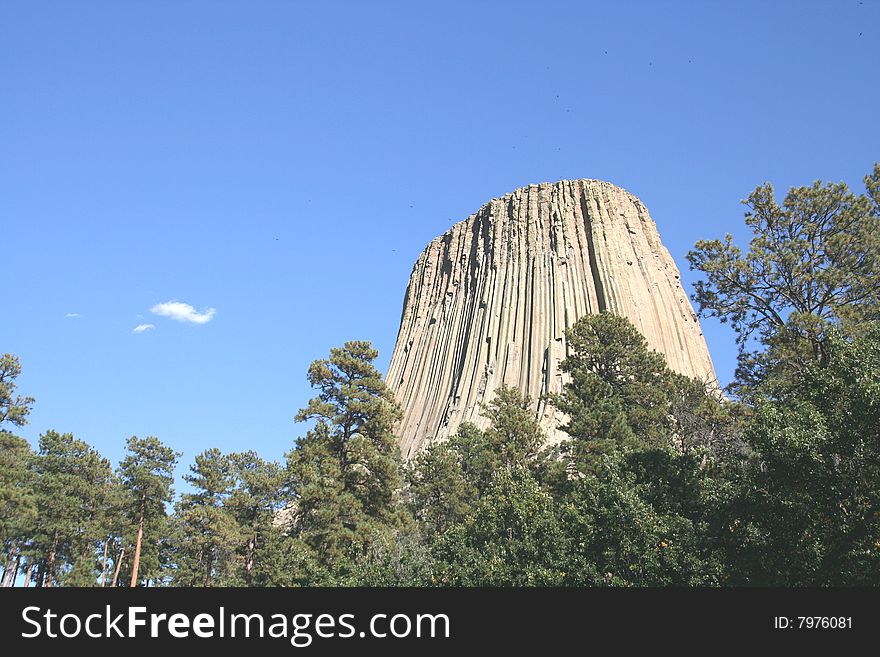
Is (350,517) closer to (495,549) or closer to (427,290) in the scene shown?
(495,549)

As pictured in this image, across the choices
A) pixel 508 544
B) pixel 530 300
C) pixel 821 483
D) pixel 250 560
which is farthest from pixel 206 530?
pixel 530 300

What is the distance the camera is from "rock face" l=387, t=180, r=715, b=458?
74.6m

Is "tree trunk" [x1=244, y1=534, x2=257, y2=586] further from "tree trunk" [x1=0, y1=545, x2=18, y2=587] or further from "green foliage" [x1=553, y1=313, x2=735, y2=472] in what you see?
"green foliage" [x1=553, y1=313, x2=735, y2=472]

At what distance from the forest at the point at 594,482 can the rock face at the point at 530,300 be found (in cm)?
2888

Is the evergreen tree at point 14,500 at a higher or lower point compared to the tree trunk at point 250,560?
higher

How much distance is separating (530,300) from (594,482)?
5486 centimetres

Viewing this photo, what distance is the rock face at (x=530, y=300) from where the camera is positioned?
74.6m

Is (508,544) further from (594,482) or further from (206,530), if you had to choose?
(206,530)

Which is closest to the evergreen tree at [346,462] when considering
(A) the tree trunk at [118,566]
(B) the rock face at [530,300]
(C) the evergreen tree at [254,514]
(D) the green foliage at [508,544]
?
(D) the green foliage at [508,544]

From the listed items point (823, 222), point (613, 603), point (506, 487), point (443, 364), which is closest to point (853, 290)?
point (823, 222)

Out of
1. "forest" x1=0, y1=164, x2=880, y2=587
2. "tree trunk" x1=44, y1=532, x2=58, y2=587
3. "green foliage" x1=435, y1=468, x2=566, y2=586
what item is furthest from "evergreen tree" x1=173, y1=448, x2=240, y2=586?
"green foliage" x1=435, y1=468, x2=566, y2=586

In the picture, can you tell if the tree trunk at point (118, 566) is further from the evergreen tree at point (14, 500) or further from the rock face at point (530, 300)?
the rock face at point (530, 300)

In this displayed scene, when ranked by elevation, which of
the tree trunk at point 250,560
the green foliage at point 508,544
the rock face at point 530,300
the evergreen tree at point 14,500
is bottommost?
the green foliage at point 508,544

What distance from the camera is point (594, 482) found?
24.0 m
